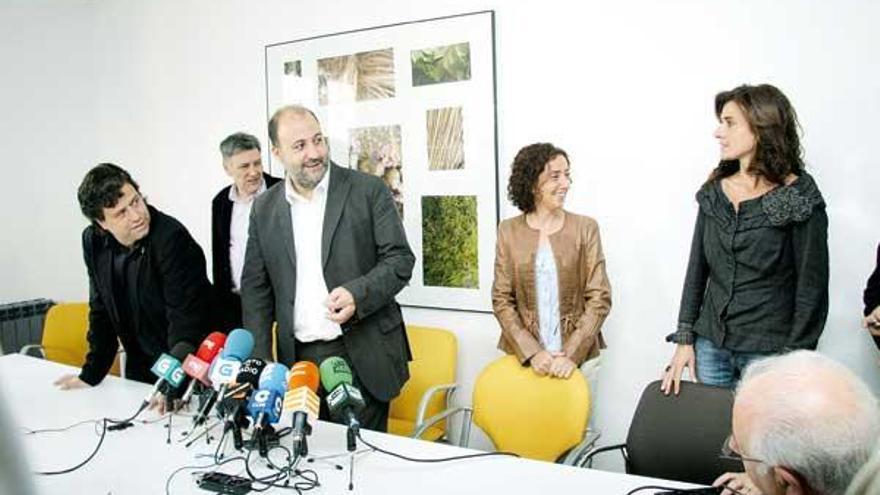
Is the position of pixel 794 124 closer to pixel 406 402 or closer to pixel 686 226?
pixel 686 226

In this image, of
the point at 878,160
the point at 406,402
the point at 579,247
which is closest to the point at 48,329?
the point at 406,402

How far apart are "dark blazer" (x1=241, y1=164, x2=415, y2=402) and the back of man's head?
132 centimetres

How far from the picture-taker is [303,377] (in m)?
1.71

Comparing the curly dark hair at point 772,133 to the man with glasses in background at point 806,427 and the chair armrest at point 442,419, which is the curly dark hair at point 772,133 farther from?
the chair armrest at point 442,419

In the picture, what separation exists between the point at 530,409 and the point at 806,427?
1295mm

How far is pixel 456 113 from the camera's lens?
3.21m

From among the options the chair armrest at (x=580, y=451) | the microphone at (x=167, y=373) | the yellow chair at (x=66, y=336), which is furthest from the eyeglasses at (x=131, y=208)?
the chair armrest at (x=580, y=451)

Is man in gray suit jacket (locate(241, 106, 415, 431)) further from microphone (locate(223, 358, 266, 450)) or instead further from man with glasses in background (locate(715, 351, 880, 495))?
man with glasses in background (locate(715, 351, 880, 495))

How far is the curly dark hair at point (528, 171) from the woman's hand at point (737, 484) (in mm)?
1378

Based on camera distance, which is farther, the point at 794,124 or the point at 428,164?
the point at 428,164

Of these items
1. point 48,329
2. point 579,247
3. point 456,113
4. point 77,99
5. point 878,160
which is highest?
point 77,99

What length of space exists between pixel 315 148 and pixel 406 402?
4.29 ft

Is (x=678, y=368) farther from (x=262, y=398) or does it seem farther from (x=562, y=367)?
(x=262, y=398)

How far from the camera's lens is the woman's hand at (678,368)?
1944 mm
